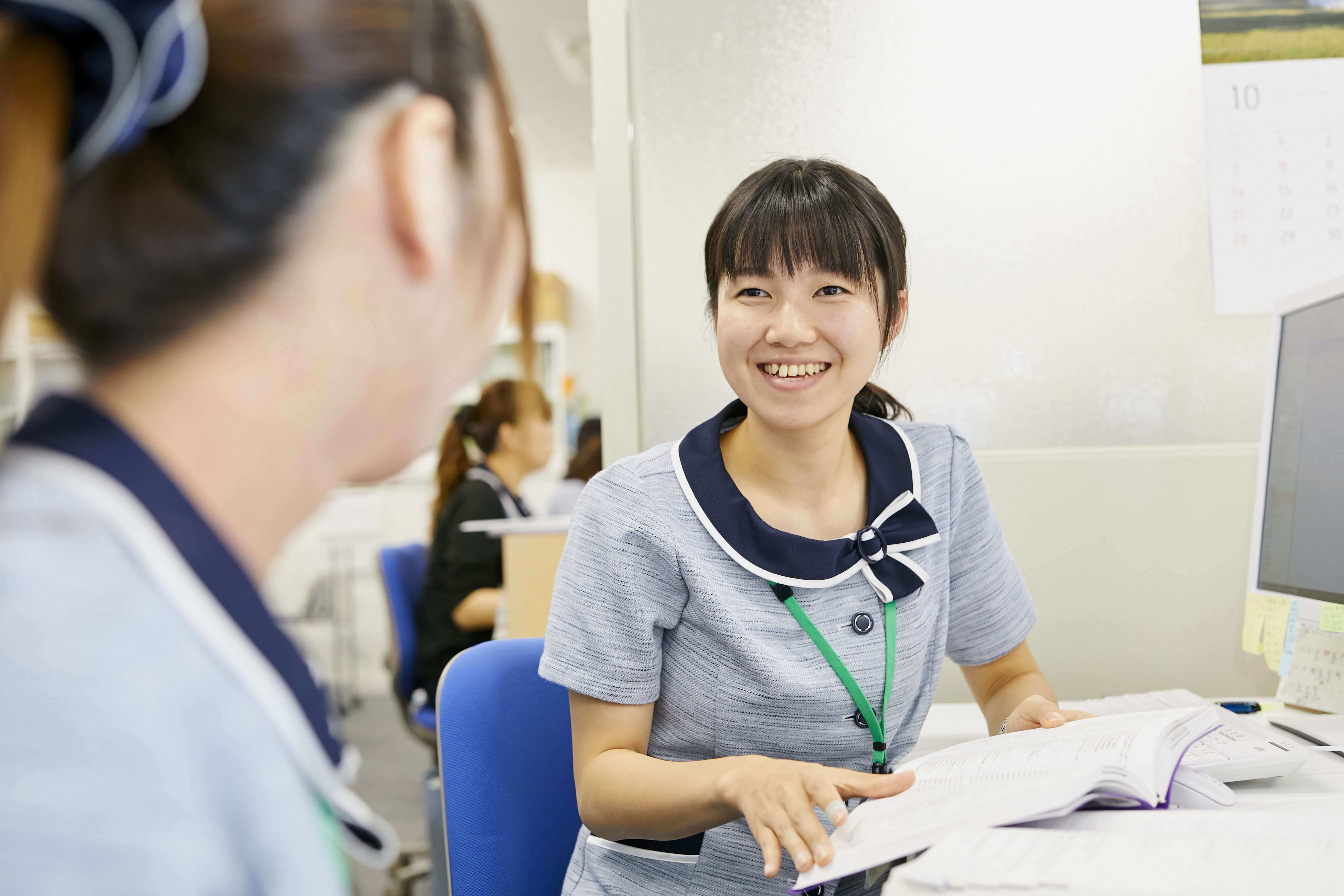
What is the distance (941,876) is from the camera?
50 cm

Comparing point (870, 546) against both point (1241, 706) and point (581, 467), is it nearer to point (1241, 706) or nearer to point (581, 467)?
point (1241, 706)

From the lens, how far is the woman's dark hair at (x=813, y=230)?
92 cm

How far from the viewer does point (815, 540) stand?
36.1 inches

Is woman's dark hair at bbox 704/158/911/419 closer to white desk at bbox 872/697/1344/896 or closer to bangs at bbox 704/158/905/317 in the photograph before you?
bangs at bbox 704/158/905/317

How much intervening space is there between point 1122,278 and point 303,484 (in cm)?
147

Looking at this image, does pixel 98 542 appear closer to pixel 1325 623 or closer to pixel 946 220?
pixel 1325 623

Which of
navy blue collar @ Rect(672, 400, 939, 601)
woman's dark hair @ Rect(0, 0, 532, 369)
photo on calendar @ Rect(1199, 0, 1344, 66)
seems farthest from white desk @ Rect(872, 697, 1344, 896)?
photo on calendar @ Rect(1199, 0, 1344, 66)

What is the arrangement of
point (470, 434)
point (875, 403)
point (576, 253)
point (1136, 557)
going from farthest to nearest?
1. point (576, 253)
2. point (470, 434)
3. point (1136, 557)
4. point (875, 403)

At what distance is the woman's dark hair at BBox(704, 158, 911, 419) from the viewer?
0.92 metres

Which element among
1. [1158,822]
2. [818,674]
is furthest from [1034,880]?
[818,674]

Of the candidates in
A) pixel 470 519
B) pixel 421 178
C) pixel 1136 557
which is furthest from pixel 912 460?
pixel 470 519

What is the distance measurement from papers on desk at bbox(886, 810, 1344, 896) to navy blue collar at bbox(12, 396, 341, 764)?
0.40 m

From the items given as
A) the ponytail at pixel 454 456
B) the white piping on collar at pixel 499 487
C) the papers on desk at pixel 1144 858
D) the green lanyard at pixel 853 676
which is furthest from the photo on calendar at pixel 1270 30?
the ponytail at pixel 454 456

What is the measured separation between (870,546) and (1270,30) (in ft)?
4.03
